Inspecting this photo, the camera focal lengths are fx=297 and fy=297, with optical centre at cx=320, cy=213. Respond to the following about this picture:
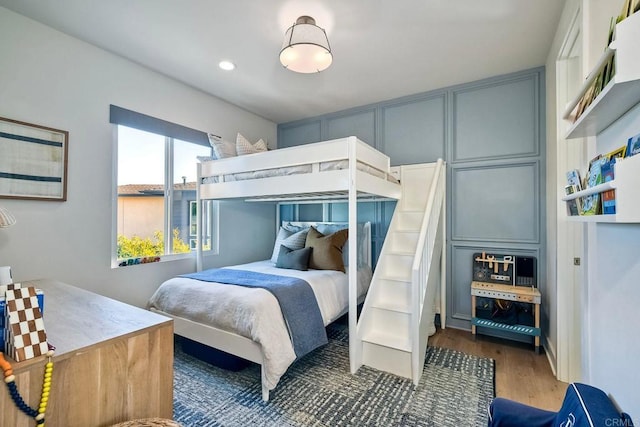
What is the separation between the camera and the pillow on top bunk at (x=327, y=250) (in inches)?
124

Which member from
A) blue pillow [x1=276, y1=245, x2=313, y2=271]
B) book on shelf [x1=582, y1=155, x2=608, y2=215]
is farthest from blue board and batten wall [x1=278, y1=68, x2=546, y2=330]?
book on shelf [x1=582, y1=155, x2=608, y2=215]

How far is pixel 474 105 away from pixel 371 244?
76.3 inches

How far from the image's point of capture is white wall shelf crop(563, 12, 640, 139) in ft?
2.56

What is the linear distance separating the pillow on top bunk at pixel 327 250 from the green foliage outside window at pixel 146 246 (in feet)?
4.57

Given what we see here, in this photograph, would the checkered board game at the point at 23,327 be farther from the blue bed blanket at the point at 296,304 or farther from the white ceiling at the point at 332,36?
the white ceiling at the point at 332,36

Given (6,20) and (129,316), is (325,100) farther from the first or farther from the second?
(129,316)

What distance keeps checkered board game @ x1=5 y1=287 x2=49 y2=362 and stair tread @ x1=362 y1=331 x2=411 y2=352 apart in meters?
2.01

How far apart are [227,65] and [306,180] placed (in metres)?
1.47

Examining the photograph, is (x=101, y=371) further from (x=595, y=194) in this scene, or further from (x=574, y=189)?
(x=574, y=189)

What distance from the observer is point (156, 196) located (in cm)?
311

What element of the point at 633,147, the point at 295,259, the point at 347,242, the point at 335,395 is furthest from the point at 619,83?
the point at 347,242

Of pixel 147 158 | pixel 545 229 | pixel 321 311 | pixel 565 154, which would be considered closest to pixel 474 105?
pixel 565 154

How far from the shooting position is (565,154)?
221 cm

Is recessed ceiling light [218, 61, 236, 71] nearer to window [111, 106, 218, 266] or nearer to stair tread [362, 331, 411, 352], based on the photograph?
window [111, 106, 218, 266]
